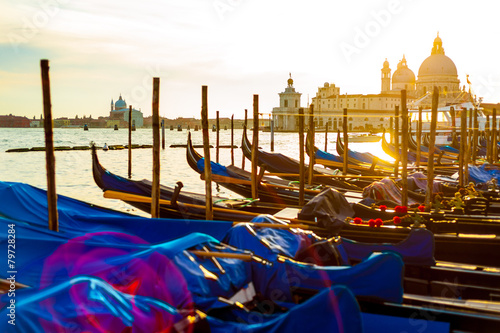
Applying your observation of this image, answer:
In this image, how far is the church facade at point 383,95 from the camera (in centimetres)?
7694

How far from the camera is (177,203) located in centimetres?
759

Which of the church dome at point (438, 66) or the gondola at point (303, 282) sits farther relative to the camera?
the church dome at point (438, 66)

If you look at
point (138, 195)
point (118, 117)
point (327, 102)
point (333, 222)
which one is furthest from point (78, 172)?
point (118, 117)

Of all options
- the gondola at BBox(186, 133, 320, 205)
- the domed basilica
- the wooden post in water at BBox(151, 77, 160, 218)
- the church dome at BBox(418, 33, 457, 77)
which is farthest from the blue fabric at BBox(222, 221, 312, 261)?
the church dome at BBox(418, 33, 457, 77)

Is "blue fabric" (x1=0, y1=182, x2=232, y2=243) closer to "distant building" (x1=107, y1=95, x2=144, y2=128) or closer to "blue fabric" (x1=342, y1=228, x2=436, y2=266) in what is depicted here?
"blue fabric" (x1=342, y1=228, x2=436, y2=266)

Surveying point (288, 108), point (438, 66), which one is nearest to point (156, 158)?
point (438, 66)

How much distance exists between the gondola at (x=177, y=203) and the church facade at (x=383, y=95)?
221 ft

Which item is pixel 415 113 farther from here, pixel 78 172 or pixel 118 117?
pixel 118 117

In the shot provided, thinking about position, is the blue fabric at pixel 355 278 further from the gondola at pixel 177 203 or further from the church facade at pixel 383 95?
the church facade at pixel 383 95

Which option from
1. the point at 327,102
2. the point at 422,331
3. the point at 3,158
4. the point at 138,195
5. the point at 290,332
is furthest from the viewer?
the point at 327,102

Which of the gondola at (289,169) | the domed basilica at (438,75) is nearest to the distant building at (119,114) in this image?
the domed basilica at (438,75)

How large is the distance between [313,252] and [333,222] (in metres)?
1.39

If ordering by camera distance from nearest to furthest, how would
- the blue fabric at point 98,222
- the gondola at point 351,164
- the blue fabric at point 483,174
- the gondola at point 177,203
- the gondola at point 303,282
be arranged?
the gondola at point 303,282, the blue fabric at point 98,222, the gondola at point 177,203, the blue fabric at point 483,174, the gondola at point 351,164

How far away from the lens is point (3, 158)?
27.8 meters
